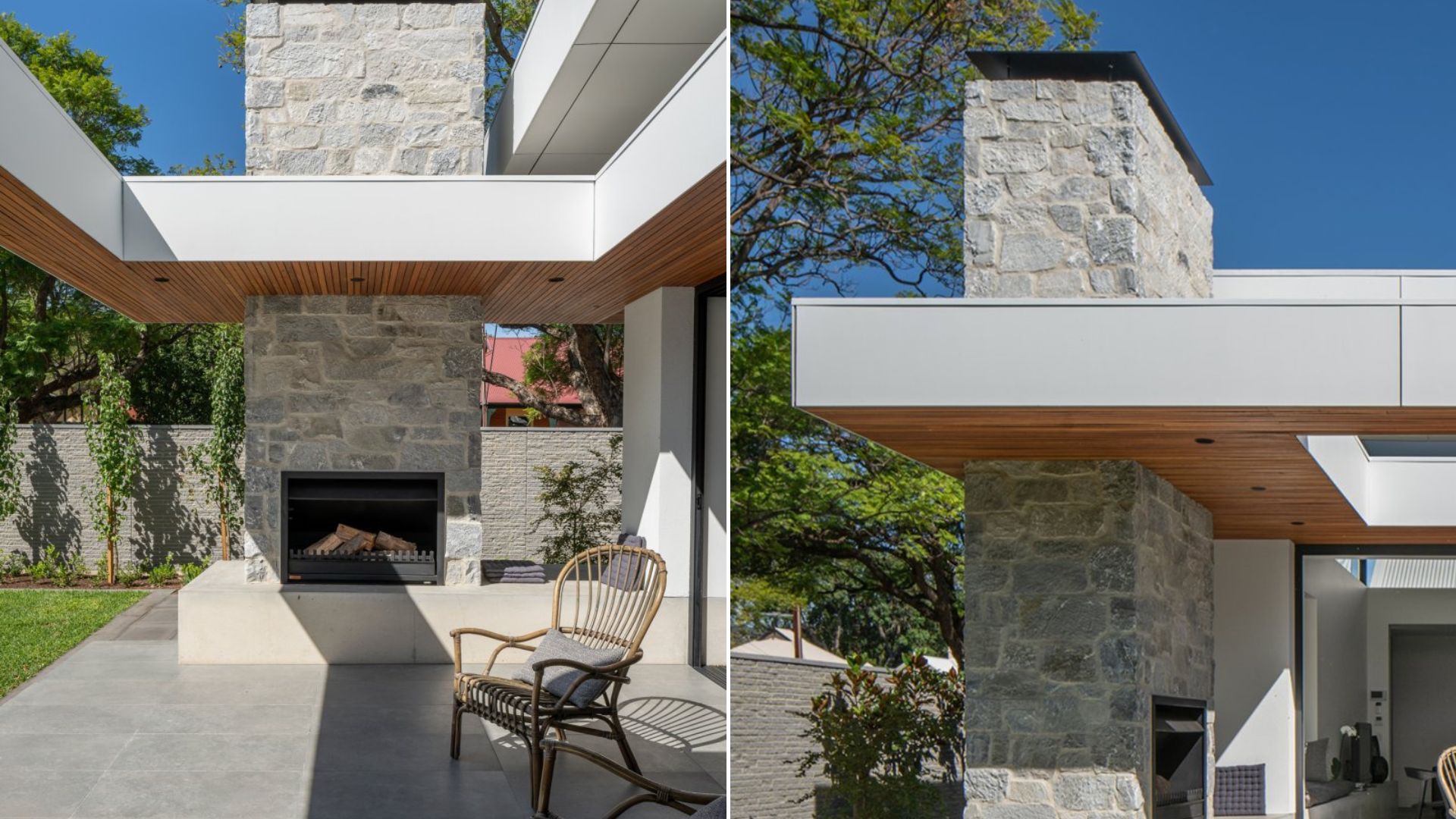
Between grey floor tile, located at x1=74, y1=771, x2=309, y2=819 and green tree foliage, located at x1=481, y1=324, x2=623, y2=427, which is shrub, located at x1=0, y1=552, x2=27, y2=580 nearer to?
green tree foliage, located at x1=481, y1=324, x2=623, y2=427

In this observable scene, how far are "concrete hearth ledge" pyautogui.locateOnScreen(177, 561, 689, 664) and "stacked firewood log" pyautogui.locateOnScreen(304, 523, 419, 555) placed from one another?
0.23m

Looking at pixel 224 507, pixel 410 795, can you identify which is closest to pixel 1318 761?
pixel 410 795

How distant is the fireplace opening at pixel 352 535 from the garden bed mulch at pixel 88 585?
494cm

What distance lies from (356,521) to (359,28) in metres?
3.16

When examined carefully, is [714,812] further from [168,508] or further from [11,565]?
[11,565]

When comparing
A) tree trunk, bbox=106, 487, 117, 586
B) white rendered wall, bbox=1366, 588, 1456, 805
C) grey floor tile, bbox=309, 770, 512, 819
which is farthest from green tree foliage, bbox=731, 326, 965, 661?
grey floor tile, bbox=309, 770, 512, 819

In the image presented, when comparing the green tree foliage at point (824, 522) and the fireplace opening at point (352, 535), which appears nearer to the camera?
the fireplace opening at point (352, 535)

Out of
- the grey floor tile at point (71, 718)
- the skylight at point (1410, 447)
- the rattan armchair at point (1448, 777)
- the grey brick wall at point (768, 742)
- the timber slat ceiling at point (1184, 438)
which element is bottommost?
the grey brick wall at point (768, 742)

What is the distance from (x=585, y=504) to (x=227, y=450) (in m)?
3.63

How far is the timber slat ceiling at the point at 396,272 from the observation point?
5.95 m

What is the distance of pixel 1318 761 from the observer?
10.6 meters

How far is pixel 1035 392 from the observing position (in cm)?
434

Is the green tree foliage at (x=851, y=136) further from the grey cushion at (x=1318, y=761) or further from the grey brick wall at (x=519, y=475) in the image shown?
the grey cushion at (x=1318, y=761)

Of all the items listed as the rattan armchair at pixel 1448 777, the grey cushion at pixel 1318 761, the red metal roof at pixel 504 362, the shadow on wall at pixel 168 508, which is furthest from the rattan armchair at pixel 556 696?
the red metal roof at pixel 504 362
